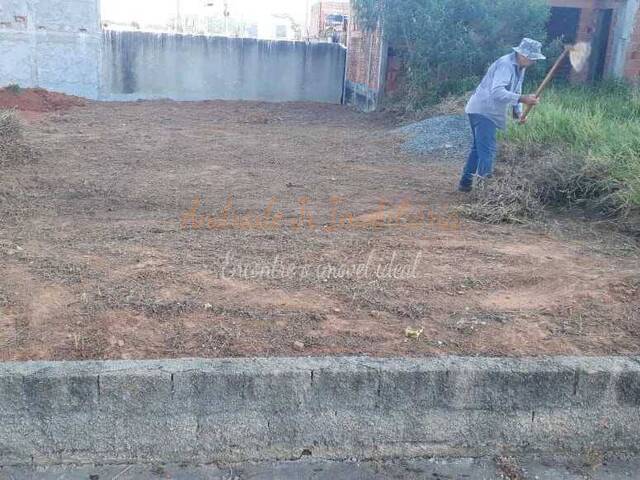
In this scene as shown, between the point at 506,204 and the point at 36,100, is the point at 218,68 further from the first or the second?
the point at 506,204

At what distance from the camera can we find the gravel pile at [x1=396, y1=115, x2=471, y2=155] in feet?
33.7

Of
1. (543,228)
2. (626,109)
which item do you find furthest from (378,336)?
(626,109)

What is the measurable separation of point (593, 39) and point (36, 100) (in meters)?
13.0

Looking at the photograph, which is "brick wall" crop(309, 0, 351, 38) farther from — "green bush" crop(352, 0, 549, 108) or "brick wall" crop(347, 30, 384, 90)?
"green bush" crop(352, 0, 549, 108)

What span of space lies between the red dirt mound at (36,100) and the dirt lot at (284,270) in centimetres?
769

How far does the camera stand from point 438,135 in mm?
10891

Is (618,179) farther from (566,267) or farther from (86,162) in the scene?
(86,162)

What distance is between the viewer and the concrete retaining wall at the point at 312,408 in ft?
9.52

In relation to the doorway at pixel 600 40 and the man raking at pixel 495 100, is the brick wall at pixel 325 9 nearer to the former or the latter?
the doorway at pixel 600 40

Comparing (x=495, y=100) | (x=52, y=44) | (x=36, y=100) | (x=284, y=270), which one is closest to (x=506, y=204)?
(x=495, y=100)

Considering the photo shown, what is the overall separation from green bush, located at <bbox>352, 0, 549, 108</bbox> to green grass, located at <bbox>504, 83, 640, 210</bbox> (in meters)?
2.00

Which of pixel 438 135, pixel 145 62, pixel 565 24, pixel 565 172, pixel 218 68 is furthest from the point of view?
pixel 218 68

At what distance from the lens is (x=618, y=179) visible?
20.8ft

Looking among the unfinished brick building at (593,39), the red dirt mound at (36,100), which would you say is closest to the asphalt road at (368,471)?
the unfinished brick building at (593,39)
